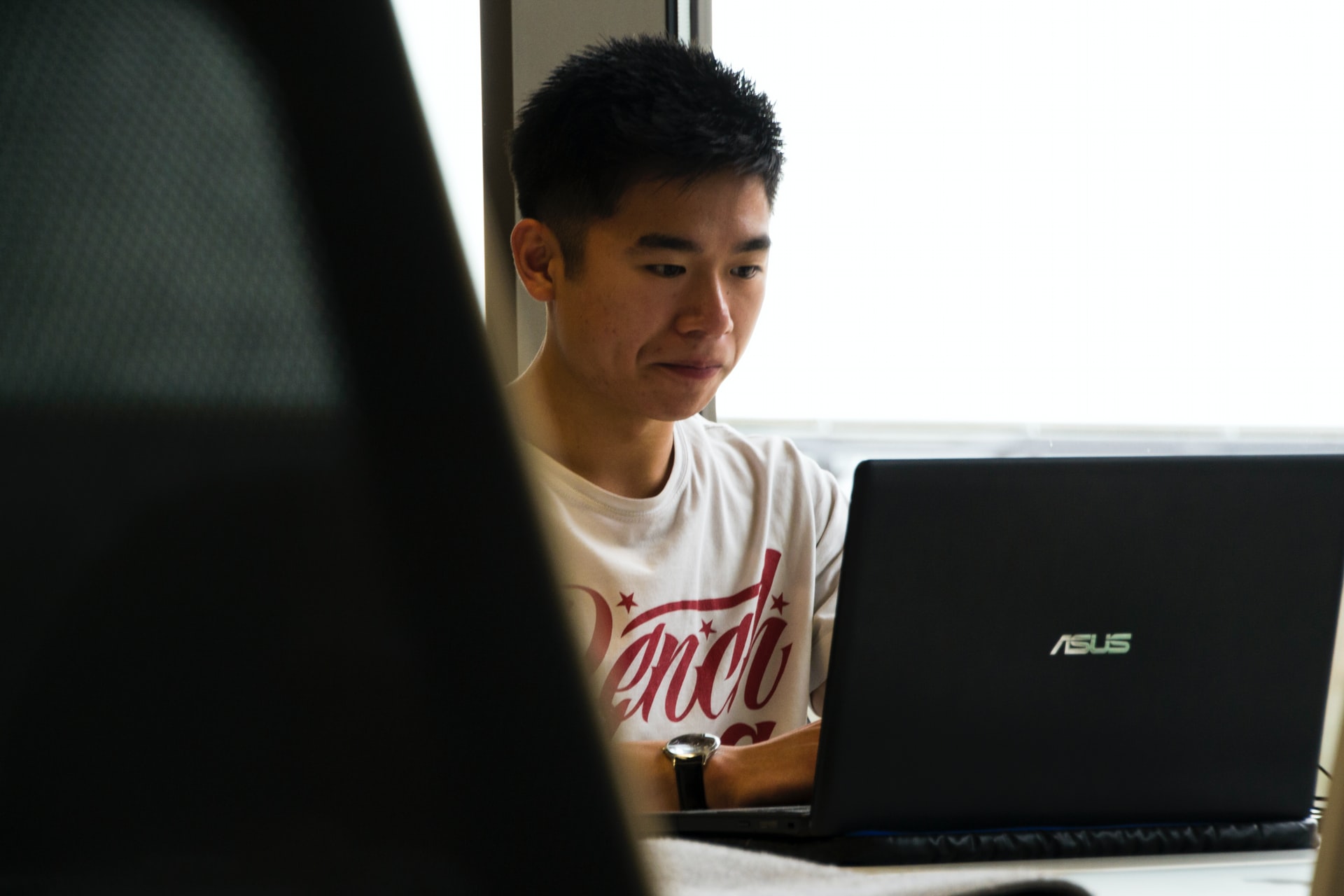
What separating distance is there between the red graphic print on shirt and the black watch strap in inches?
9.5

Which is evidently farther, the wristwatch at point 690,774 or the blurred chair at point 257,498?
the wristwatch at point 690,774

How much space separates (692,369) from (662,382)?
4 cm

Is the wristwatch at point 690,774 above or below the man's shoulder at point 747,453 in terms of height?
below

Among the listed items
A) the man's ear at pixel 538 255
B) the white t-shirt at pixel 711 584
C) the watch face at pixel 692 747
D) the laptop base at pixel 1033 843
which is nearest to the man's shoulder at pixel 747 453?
the white t-shirt at pixel 711 584

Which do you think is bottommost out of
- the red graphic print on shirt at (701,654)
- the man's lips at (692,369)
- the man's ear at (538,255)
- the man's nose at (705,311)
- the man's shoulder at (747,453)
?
the red graphic print on shirt at (701,654)

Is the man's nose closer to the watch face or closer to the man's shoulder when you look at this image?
the man's shoulder

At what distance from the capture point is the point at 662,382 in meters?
1.44

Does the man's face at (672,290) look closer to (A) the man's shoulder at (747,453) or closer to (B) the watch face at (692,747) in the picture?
(A) the man's shoulder at (747,453)

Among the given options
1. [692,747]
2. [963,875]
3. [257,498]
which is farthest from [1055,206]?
[257,498]

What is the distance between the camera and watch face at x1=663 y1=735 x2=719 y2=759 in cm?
109

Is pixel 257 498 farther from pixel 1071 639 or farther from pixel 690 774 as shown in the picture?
pixel 690 774

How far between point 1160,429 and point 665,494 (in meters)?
0.86

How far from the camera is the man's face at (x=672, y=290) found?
1403 mm

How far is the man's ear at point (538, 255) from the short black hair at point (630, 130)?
16 mm
